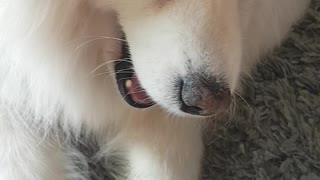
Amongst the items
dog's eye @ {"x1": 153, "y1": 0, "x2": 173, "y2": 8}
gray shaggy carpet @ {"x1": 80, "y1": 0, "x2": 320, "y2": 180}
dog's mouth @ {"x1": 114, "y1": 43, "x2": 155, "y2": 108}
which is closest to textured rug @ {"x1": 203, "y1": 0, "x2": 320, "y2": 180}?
gray shaggy carpet @ {"x1": 80, "y1": 0, "x2": 320, "y2": 180}

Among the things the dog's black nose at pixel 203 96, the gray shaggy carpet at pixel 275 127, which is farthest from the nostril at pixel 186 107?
the gray shaggy carpet at pixel 275 127

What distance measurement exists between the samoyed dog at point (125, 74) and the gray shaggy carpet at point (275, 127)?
7 centimetres

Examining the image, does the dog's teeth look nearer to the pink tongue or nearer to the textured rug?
the pink tongue

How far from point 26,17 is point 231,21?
226mm

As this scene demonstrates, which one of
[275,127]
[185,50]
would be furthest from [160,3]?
[275,127]

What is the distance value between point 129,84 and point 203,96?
0.41 ft

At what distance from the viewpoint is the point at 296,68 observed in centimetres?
123

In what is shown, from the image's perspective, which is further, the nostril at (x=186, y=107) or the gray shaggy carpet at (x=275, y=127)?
the gray shaggy carpet at (x=275, y=127)

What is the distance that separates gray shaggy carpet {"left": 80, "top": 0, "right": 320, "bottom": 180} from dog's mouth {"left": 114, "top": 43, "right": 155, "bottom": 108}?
290 mm

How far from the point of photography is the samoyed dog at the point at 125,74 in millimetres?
790

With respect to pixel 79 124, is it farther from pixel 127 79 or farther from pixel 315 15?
pixel 315 15

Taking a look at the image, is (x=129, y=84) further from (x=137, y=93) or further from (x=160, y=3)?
(x=160, y=3)

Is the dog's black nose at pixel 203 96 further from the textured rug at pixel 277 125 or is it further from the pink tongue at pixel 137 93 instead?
the textured rug at pixel 277 125

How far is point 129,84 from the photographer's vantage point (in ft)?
2.95
